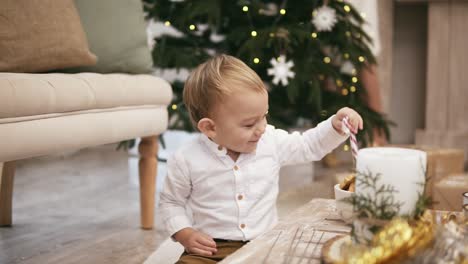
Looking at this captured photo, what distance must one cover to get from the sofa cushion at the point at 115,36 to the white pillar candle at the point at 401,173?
1306 mm

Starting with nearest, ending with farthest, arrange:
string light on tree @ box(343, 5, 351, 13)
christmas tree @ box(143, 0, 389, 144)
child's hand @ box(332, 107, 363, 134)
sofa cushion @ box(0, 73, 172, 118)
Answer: child's hand @ box(332, 107, 363, 134)
sofa cushion @ box(0, 73, 172, 118)
christmas tree @ box(143, 0, 389, 144)
string light on tree @ box(343, 5, 351, 13)

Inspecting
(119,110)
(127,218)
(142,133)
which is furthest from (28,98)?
(127,218)

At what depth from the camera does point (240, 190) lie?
4.04 feet

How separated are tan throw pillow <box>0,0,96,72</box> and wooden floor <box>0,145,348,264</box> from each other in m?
0.52

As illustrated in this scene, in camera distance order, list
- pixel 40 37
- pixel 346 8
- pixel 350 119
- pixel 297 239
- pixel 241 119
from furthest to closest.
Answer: pixel 346 8 → pixel 40 37 → pixel 241 119 → pixel 350 119 → pixel 297 239

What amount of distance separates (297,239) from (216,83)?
0.42 metres

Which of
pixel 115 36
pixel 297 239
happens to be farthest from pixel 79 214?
pixel 297 239

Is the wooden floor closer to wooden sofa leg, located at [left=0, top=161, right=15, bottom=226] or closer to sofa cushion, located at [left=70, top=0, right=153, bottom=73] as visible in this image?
wooden sofa leg, located at [left=0, top=161, right=15, bottom=226]

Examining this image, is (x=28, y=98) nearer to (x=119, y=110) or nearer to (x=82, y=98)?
(x=82, y=98)

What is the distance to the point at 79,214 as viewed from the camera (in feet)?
7.21

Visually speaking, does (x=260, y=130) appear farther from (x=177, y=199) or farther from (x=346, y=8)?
(x=346, y=8)

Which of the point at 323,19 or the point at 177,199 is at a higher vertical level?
the point at 323,19

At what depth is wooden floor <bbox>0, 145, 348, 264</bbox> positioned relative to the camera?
172cm

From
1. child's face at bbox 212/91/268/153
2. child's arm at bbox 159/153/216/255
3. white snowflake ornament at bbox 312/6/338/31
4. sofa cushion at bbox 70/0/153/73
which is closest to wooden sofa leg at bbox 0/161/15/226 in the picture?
sofa cushion at bbox 70/0/153/73
